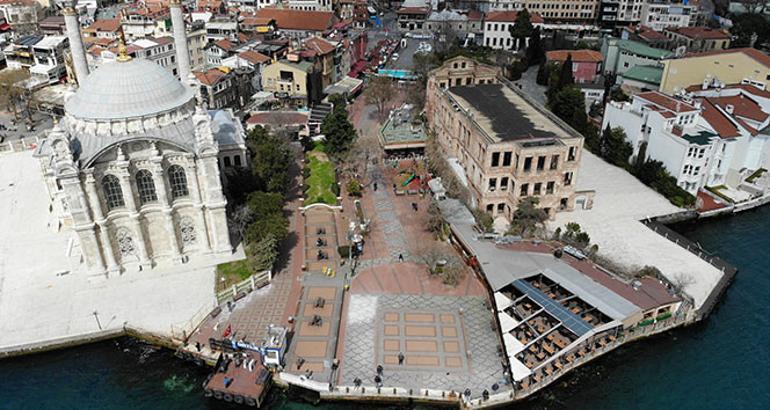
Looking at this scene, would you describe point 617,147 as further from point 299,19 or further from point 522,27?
point 299,19

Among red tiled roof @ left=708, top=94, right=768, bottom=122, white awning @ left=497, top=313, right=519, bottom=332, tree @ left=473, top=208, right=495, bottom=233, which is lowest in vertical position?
white awning @ left=497, top=313, right=519, bottom=332

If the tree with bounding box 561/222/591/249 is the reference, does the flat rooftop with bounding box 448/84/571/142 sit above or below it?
above

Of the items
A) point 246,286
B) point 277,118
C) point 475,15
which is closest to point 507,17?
point 475,15

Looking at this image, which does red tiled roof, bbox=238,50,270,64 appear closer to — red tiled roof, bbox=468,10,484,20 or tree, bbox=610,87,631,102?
tree, bbox=610,87,631,102

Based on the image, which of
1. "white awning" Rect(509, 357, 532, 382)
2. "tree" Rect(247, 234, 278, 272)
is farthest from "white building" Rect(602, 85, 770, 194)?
"tree" Rect(247, 234, 278, 272)

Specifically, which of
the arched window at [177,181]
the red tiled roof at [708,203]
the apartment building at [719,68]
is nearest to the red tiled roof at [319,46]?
the arched window at [177,181]

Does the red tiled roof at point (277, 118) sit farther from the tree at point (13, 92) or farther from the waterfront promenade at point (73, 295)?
the tree at point (13, 92)
